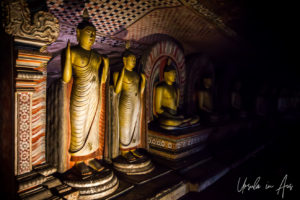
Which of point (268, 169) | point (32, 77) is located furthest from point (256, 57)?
point (32, 77)

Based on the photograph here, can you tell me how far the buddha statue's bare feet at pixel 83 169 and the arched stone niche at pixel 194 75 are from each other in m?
3.21

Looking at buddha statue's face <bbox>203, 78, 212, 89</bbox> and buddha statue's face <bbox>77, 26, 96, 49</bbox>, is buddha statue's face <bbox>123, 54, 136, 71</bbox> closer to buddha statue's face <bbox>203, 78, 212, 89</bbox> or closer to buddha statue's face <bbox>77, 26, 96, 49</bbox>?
buddha statue's face <bbox>77, 26, 96, 49</bbox>

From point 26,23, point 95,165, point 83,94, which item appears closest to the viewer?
point 26,23

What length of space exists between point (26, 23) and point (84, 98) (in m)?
0.90

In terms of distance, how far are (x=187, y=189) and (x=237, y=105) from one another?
4.34m

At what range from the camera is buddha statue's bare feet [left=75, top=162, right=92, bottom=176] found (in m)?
2.13

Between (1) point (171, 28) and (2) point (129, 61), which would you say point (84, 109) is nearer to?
(2) point (129, 61)

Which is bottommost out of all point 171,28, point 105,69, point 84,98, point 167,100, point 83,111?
point 167,100

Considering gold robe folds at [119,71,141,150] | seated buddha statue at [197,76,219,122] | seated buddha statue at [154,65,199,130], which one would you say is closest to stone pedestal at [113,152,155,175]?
gold robe folds at [119,71,141,150]

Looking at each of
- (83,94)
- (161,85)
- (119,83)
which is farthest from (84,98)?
(161,85)

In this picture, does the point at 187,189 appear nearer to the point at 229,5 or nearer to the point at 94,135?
the point at 94,135

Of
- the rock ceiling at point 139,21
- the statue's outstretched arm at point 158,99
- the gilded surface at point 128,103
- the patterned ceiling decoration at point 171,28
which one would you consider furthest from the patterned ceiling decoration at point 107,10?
the statue's outstretched arm at point 158,99

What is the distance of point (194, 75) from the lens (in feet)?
17.0

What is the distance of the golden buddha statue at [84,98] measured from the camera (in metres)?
2.09
